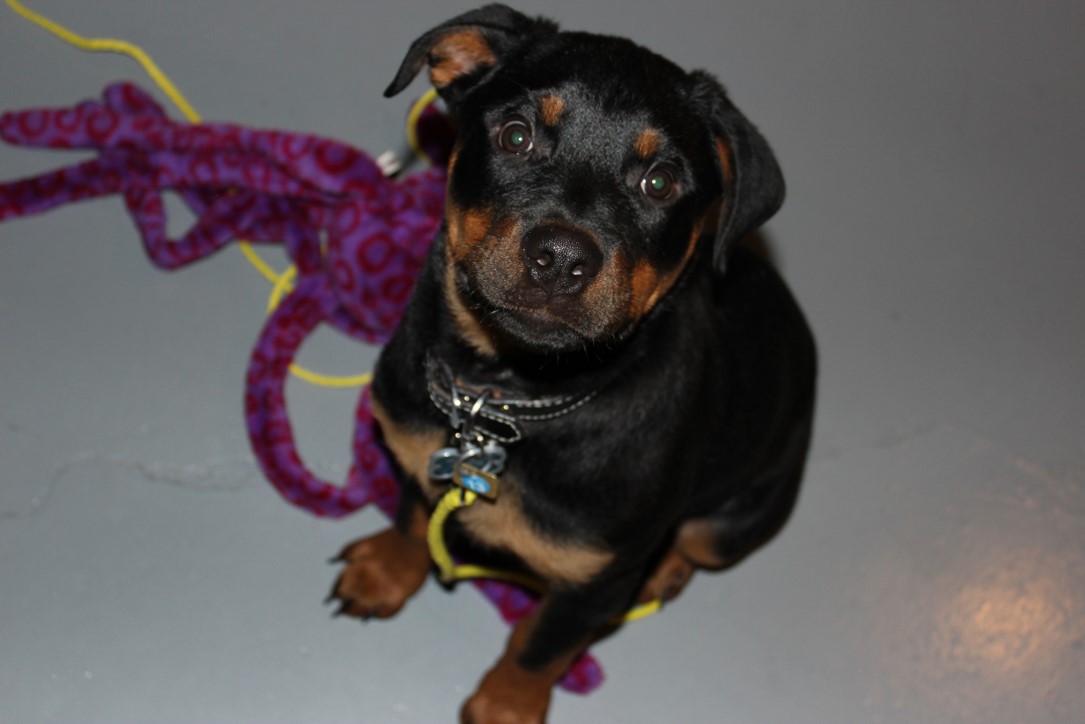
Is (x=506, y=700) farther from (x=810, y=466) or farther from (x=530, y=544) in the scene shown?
(x=810, y=466)

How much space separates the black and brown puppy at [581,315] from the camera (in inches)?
108

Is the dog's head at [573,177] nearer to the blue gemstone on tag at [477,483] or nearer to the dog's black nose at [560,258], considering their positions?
the dog's black nose at [560,258]

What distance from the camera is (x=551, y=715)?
3848mm

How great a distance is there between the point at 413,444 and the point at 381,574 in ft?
2.62

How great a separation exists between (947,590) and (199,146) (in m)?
3.23

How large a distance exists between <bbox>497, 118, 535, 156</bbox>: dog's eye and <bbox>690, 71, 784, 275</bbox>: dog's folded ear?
46 centimetres

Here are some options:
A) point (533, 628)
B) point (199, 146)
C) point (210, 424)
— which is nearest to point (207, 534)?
point (210, 424)

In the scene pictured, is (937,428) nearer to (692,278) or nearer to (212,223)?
(692,278)

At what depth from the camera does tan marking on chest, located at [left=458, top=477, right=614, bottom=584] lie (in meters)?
3.10

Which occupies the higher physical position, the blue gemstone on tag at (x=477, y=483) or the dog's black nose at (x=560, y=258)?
the dog's black nose at (x=560, y=258)

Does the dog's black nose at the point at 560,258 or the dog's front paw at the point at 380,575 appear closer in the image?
the dog's black nose at the point at 560,258

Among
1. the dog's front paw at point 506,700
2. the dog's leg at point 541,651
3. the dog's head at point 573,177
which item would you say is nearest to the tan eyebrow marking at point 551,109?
the dog's head at point 573,177

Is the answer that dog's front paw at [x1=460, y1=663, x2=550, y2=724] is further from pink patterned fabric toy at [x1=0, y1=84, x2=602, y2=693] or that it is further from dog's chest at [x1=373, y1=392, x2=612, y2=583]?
dog's chest at [x1=373, y1=392, x2=612, y2=583]

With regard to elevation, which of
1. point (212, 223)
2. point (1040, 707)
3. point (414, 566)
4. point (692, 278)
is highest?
point (692, 278)
